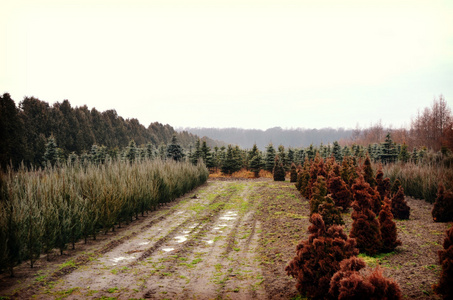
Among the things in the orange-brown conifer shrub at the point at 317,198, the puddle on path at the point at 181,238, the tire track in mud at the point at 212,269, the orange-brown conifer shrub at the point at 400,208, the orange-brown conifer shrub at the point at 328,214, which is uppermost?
the orange-brown conifer shrub at the point at 328,214

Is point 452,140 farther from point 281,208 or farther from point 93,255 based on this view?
point 93,255

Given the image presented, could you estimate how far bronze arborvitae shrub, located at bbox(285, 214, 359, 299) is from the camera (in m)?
4.37

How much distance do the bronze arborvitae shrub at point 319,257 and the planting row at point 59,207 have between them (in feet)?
19.9

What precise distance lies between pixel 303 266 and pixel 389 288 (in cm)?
145

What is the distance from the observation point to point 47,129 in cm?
3638

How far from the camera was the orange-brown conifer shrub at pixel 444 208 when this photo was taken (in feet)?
32.2

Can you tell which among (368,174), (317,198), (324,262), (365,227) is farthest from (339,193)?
(324,262)

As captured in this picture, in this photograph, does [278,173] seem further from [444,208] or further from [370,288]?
[370,288]

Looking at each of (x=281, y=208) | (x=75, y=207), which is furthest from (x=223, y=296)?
(x=281, y=208)

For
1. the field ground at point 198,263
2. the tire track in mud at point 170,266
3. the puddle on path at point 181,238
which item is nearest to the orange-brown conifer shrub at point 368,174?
the field ground at point 198,263

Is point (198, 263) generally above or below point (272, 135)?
below

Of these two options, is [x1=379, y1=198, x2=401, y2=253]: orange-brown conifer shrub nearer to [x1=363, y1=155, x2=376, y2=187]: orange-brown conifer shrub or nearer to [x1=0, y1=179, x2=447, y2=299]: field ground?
[x1=0, y1=179, x2=447, y2=299]: field ground

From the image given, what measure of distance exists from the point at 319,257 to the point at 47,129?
135ft

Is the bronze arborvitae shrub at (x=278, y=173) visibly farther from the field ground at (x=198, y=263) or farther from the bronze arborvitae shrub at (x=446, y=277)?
the bronze arborvitae shrub at (x=446, y=277)
